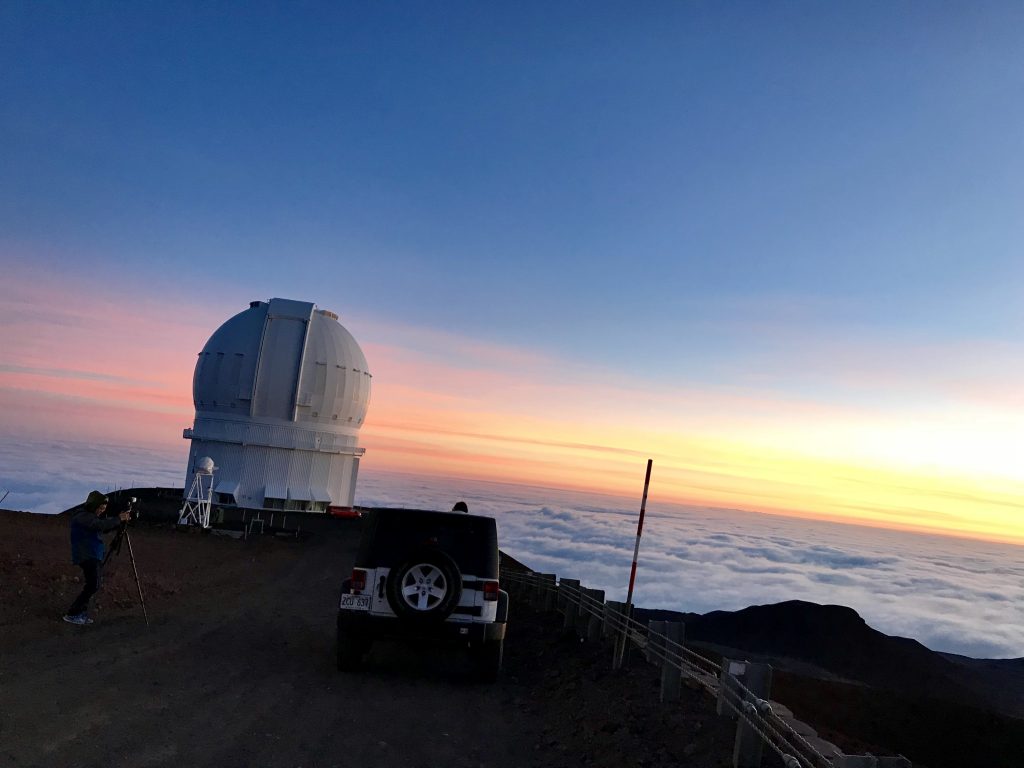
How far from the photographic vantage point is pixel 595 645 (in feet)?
39.0

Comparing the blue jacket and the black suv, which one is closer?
the black suv

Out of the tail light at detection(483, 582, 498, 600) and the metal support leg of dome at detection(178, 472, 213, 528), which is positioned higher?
the tail light at detection(483, 582, 498, 600)

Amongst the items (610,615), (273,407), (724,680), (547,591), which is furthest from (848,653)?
(724,680)

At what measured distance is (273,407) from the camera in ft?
124

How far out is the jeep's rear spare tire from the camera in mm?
9297

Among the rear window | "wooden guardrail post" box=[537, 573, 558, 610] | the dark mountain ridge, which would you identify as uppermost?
the rear window

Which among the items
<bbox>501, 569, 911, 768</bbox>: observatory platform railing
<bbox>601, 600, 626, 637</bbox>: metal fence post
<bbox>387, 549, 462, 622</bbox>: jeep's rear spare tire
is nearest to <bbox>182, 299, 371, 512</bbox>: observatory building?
<bbox>501, 569, 911, 768</bbox>: observatory platform railing

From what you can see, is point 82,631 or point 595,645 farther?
point 595,645

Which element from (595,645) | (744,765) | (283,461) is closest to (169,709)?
(744,765)

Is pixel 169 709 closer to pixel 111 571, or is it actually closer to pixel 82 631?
pixel 82 631

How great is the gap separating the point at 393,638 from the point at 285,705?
1719 millimetres

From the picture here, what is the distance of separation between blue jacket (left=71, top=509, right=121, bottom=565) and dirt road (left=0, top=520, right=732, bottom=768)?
1.06 meters

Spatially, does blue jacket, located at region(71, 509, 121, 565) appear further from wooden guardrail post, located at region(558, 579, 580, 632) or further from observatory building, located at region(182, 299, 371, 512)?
observatory building, located at region(182, 299, 371, 512)

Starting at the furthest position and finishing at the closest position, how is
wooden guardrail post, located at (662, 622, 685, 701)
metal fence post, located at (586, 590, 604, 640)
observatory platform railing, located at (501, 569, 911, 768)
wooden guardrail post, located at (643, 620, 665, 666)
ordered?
metal fence post, located at (586, 590, 604, 640) → wooden guardrail post, located at (643, 620, 665, 666) → wooden guardrail post, located at (662, 622, 685, 701) → observatory platform railing, located at (501, 569, 911, 768)
